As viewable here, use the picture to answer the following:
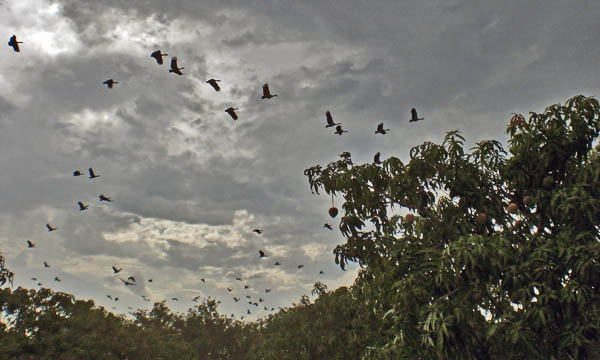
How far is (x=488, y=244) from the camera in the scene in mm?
7336

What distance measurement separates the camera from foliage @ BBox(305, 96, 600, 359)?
716cm

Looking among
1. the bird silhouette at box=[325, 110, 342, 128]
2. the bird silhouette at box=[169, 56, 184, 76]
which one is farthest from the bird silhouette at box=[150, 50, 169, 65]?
the bird silhouette at box=[325, 110, 342, 128]

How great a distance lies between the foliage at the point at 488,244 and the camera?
716 cm

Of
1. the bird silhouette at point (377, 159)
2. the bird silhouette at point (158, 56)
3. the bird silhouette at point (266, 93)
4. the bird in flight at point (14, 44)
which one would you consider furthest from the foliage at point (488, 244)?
the bird in flight at point (14, 44)

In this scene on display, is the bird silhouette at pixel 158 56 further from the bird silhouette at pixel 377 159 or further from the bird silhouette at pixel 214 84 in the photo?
the bird silhouette at pixel 377 159

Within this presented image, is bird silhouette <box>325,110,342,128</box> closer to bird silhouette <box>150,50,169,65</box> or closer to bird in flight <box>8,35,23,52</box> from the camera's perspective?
bird silhouette <box>150,50,169,65</box>

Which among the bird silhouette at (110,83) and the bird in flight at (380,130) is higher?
the bird silhouette at (110,83)

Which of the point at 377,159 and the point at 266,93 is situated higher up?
the point at 266,93

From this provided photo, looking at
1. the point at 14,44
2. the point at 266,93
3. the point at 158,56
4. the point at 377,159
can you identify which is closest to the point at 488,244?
the point at 377,159

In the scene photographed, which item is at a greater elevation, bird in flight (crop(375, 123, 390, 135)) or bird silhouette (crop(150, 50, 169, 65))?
bird silhouette (crop(150, 50, 169, 65))

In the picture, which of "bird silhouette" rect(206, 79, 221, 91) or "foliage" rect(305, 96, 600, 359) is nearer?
"foliage" rect(305, 96, 600, 359)

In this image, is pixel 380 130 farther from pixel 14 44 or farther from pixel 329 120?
pixel 14 44

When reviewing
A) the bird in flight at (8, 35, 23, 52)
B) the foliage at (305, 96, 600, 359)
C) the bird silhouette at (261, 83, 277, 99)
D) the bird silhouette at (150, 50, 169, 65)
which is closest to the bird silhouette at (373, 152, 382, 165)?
the foliage at (305, 96, 600, 359)

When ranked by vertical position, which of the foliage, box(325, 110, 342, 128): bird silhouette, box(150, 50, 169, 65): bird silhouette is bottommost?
the foliage
